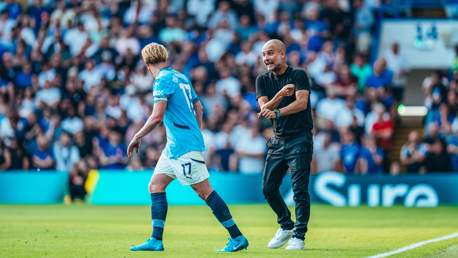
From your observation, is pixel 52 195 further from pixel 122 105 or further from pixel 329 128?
pixel 329 128

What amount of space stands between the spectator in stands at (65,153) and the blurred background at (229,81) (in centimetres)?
3

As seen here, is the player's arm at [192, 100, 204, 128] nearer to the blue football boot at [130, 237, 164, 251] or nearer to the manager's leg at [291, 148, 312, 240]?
the manager's leg at [291, 148, 312, 240]

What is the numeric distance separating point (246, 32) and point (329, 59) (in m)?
3.04

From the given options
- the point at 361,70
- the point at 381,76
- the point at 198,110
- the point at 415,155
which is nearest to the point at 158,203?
the point at 198,110

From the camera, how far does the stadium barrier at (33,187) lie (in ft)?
56.9

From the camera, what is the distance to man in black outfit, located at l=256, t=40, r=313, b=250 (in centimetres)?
728

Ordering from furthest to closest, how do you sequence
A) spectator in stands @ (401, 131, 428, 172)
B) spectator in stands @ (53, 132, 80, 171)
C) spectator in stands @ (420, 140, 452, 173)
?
spectator in stands @ (53, 132, 80, 171) → spectator in stands @ (401, 131, 428, 172) → spectator in stands @ (420, 140, 452, 173)

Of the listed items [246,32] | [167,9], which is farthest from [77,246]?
[167,9]

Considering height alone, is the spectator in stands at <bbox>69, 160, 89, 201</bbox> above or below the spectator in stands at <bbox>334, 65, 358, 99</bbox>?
below

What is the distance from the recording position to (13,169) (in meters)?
18.0

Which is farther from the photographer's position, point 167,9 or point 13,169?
point 167,9

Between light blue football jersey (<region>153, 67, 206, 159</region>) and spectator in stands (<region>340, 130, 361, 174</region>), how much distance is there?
31.9ft

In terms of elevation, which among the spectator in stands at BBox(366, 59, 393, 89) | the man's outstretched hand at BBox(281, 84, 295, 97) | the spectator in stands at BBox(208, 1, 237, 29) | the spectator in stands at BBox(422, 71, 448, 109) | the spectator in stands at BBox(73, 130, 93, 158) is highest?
the spectator in stands at BBox(208, 1, 237, 29)

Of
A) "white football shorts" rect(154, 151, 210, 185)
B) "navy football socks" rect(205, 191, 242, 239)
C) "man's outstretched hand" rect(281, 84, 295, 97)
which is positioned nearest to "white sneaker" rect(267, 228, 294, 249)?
"navy football socks" rect(205, 191, 242, 239)
